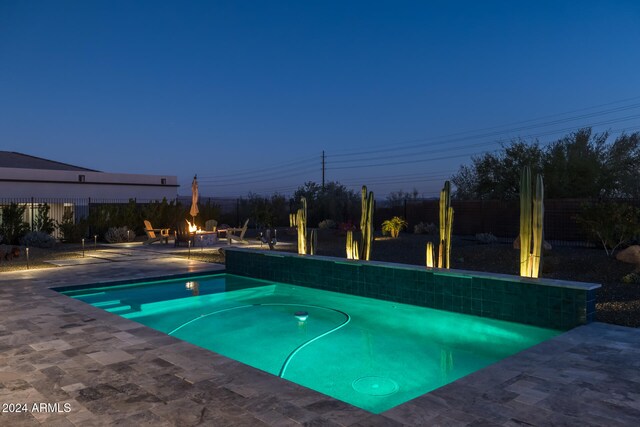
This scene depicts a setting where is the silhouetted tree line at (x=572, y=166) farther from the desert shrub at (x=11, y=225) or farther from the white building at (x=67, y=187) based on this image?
the desert shrub at (x=11, y=225)

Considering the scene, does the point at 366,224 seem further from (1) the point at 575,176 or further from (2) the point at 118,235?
(1) the point at 575,176

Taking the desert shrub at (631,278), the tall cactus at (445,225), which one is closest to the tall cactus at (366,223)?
the tall cactus at (445,225)

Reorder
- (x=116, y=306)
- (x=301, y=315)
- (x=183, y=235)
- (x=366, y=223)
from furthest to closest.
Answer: (x=183, y=235), (x=366, y=223), (x=116, y=306), (x=301, y=315)

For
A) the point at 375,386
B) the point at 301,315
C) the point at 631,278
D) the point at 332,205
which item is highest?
the point at 332,205

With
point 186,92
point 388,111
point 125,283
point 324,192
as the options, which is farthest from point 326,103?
point 125,283

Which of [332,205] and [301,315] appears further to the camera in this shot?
[332,205]

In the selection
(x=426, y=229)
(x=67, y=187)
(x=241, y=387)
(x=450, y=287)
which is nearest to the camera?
(x=241, y=387)

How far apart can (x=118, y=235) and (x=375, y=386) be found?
1672 cm

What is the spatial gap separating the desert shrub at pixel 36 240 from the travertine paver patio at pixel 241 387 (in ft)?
38.9

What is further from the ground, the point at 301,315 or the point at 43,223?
the point at 43,223

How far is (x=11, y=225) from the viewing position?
16141 millimetres

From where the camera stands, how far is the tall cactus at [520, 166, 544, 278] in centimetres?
591

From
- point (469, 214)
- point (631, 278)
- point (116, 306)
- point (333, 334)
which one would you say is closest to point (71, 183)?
point (116, 306)

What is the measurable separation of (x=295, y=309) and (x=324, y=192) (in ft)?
68.7
